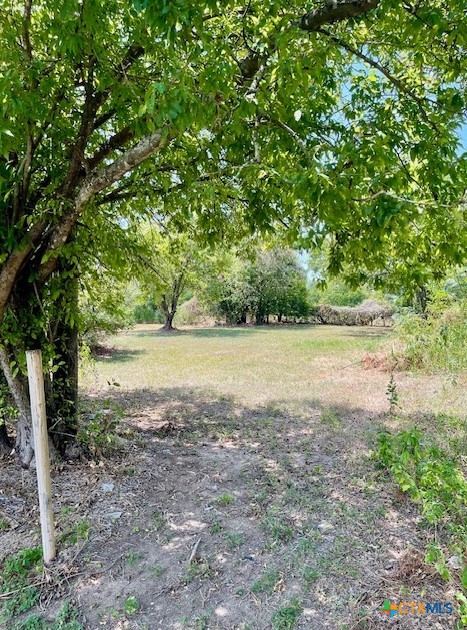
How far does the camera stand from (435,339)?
7961mm

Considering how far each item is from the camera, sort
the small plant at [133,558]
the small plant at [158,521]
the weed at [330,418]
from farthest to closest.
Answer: the weed at [330,418] → the small plant at [158,521] → the small plant at [133,558]

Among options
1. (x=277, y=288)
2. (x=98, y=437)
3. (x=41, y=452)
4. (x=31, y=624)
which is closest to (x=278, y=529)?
(x=31, y=624)

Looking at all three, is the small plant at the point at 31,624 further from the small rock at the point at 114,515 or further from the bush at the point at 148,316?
the bush at the point at 148,316

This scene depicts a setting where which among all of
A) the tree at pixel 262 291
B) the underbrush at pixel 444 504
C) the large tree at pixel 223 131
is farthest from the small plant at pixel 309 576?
the tree at pixel 262 291

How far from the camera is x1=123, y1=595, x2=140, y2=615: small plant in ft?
7.42

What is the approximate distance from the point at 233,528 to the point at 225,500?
1.34ft

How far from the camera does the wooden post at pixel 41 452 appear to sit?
2.54 metres

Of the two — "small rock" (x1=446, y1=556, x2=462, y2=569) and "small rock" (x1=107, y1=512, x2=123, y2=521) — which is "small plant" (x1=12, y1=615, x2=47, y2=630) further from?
"small rock" (x1=446, y1=556, x2=462, y2=569)

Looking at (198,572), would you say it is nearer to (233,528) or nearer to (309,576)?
(233,528)

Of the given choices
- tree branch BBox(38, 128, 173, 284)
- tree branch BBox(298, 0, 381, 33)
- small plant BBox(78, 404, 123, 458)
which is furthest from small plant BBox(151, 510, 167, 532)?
tree branch BBox(298, 0, 381, 33)

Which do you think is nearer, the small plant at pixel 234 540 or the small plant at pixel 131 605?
the small plant at pixel 131 605

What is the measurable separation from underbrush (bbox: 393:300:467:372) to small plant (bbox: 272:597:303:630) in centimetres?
651

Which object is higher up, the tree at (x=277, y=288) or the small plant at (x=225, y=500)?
the tree at (x=277, y=288)

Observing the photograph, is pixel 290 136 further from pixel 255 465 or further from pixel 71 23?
pixel 255 465
